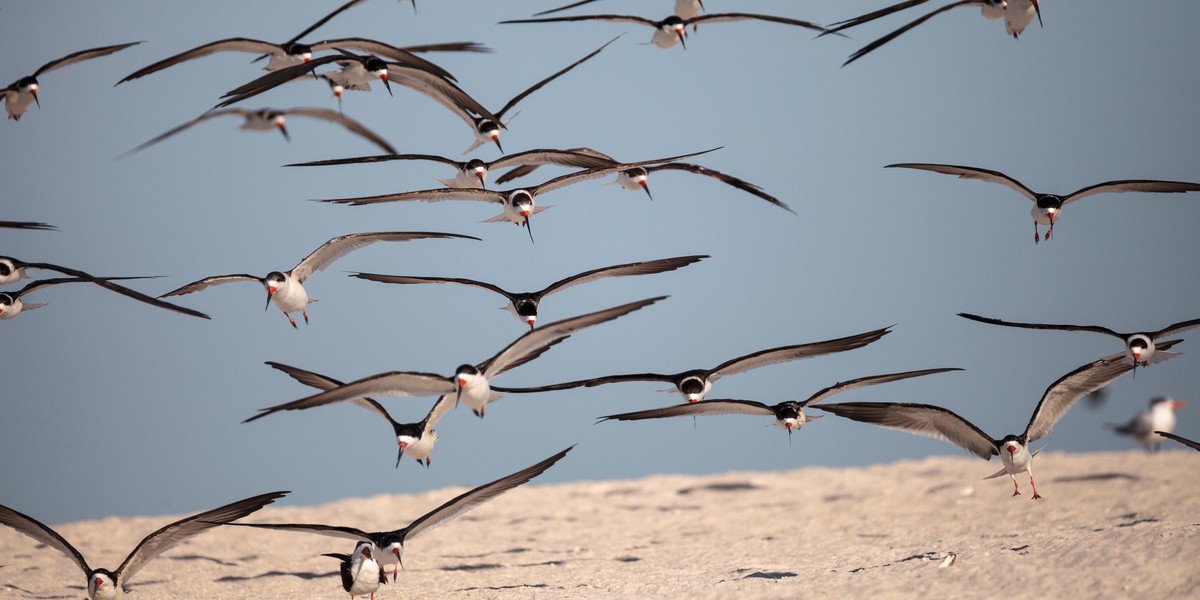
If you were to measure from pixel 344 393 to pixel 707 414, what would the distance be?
12.3 feet

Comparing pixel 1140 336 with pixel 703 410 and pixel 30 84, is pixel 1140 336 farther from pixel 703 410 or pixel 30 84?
pixel 30 84

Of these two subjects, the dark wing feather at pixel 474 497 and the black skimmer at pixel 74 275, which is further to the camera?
the black skimmer at pixel 74 275

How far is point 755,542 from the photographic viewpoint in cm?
1639

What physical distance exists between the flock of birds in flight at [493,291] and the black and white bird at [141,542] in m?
0.02

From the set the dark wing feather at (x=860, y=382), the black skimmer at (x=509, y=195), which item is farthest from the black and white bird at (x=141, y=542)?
the dark wing feather at (x=860, y=382)

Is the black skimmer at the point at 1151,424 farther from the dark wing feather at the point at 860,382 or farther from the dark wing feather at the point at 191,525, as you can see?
the dark wing feather at the point at 191,525

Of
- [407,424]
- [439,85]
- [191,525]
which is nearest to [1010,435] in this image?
[407,424]

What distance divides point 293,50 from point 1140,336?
9302mm

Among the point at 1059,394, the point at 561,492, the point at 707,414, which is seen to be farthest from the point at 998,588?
the point at 561,492

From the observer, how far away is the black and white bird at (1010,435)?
11.6 meters

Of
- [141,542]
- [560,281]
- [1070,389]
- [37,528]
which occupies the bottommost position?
[141,542]

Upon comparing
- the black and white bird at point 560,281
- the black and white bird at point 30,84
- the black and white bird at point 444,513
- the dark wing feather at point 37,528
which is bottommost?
the black and white bird at point 444,513

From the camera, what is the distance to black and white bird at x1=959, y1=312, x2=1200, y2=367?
453 inches

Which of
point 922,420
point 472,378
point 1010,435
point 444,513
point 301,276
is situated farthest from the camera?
point 301,276
